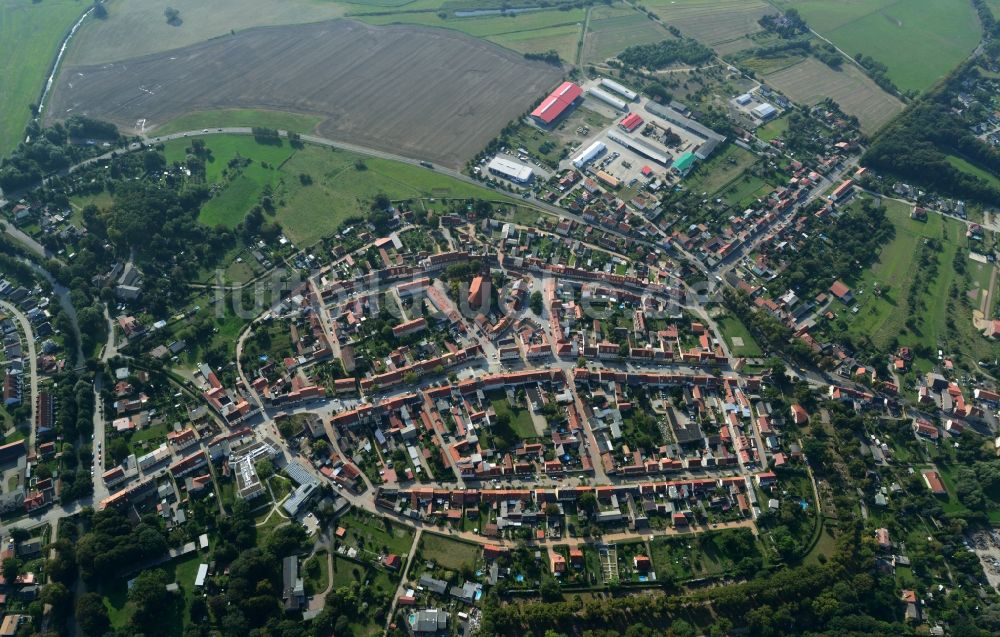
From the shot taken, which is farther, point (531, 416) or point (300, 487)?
point (531, 416)

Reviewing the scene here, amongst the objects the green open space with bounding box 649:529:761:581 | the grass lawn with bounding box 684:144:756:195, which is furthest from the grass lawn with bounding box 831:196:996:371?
the green open space with bounding box 649:529:761:581

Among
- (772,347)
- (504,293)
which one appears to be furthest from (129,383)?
(772,347)

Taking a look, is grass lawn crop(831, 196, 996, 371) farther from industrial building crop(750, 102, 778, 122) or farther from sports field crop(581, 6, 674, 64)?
sports field crop(581, 6, 674, 64)

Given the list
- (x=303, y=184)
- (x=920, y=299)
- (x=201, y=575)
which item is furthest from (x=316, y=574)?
(x=920, y=299)

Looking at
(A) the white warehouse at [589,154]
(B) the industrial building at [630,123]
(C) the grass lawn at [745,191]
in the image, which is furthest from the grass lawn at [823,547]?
(B) the industrial building at [630,123]

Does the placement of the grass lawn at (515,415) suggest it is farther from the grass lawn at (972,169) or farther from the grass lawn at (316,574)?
the grass lawn at (972,169)

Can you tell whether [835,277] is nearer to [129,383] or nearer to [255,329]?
[255,329]

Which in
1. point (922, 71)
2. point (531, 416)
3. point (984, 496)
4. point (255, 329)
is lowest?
point (984, 496)
